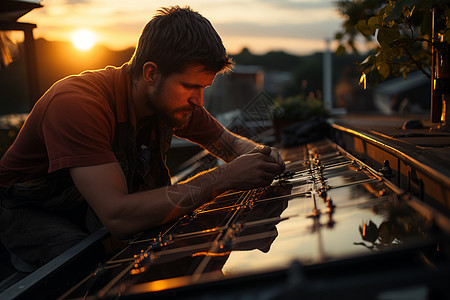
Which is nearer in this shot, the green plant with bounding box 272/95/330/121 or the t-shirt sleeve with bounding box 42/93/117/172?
the t-shirt sleeve with bounding box 42/93/117/172

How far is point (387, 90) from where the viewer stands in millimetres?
31438

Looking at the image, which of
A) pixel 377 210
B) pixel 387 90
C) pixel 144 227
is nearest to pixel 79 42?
pixel 144 227

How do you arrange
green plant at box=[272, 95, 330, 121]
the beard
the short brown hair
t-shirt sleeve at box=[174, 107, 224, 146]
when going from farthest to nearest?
green plant at box=[272, 95, 330, 121] → t-shirt sleeve at box=[174, 107, 224, 146] → the beard → the short brown hair

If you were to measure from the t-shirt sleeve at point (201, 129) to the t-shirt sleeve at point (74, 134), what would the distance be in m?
0.99

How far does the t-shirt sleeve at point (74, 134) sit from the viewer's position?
177 centimetres

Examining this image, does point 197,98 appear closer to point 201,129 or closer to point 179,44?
point 179,44

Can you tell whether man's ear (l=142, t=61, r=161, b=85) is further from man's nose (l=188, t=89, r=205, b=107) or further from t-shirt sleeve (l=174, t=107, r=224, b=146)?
t-shirt sleeve (l=174, t=107, r=224, b=146)

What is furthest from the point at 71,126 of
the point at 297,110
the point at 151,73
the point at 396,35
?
the point at 297,110

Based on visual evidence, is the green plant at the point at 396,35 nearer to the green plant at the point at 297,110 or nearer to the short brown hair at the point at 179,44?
the short brown hair at the point at 179,44

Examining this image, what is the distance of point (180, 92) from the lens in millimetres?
2201

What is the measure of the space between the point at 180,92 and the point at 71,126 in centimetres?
61

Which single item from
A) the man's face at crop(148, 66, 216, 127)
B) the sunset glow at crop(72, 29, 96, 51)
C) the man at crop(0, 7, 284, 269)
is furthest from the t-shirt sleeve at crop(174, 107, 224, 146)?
the sunset glow at crop(72, 29, 96, 51)

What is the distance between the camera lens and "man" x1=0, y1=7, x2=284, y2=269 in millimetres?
1767

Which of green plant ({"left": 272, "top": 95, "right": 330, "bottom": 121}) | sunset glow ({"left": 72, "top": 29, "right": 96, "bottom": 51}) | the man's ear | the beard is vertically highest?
sunset glow ({"left": 72, "top": 29, "right": 96, "bottom": 51})
